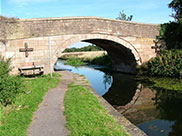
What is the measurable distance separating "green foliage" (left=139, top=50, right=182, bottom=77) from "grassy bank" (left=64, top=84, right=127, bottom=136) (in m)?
6.63

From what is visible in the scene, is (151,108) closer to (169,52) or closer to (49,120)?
(49,120)

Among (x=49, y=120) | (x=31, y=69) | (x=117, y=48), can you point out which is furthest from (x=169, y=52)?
(x=49, y=120)

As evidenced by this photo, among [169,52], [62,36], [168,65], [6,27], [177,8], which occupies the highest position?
[177,8]

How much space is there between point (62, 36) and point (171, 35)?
23.7 feet

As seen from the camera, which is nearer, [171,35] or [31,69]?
[31,69]

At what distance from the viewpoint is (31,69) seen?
9.44 metres

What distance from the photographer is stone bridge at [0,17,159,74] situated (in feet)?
30.3

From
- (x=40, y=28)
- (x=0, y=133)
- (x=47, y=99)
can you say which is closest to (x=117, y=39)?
(x=40, y=28)

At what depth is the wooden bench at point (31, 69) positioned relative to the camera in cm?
920

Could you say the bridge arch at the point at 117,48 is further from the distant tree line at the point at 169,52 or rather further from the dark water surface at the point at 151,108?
the dark water surface at the point at 151,108

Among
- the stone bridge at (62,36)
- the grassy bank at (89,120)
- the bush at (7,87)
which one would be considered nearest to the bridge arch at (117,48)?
the stone bridge at (62,36)

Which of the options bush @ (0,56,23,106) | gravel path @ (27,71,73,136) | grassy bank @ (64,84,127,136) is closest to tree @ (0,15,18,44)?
bush @ (0,56,23,106)

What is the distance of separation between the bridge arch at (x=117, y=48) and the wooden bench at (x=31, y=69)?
1002 mm

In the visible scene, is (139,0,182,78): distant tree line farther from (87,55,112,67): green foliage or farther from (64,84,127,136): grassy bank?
(87,55,112,67): green foliage
